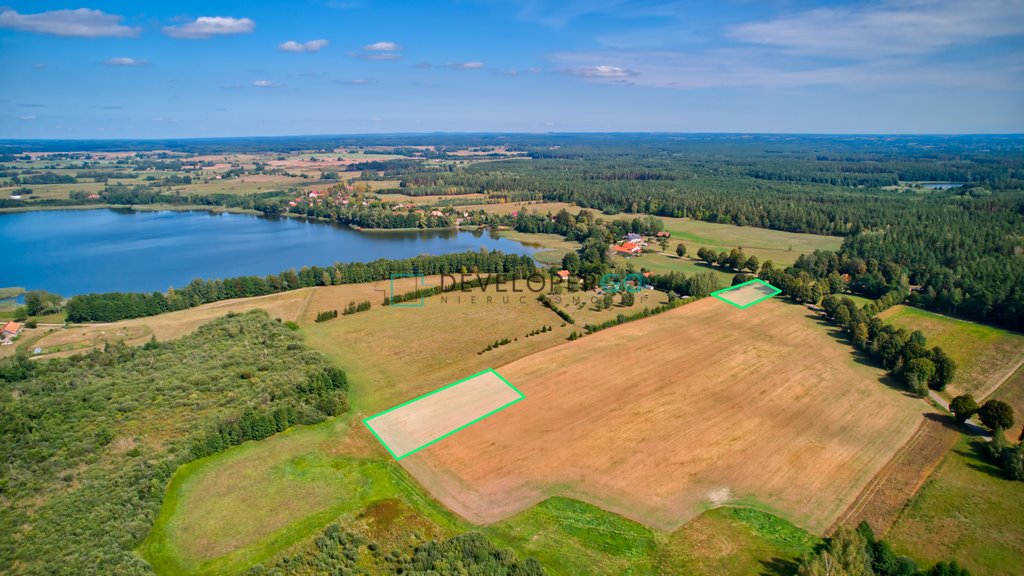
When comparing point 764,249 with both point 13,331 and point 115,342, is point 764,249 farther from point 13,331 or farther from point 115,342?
point 13,331

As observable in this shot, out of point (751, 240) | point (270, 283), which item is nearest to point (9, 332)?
point (270, 283)

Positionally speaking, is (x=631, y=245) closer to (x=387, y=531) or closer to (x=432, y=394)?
(x=432, y=394)

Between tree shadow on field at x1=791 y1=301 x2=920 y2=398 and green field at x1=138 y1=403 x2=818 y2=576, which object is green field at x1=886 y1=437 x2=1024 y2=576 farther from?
tree shadow on field at x1=791 y1=301 x2=920 y2=398

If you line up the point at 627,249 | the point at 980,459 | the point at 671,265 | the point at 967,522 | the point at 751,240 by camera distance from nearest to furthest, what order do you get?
the point at 967,522
the point at 980,459
the point at 671,265
the point at 627,249
the point at 751,240

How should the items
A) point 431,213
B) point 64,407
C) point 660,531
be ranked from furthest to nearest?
1. point 431,213
2. point 64,407
3. point 660,531

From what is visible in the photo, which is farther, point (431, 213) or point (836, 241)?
point (431, 213)

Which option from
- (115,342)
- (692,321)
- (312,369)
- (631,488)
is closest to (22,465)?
(312,369)
